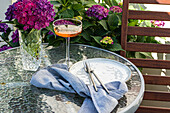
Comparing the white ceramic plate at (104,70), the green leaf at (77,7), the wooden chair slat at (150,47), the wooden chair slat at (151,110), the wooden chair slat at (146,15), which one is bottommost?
the wooden chair slat at (151,110)

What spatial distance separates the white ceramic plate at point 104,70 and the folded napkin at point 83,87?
81 mm

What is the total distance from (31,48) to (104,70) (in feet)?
1.31

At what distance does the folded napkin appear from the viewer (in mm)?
1001

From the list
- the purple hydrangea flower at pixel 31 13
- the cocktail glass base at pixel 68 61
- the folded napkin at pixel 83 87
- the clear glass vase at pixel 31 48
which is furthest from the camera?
the cocktail glass base at pixel 68 61

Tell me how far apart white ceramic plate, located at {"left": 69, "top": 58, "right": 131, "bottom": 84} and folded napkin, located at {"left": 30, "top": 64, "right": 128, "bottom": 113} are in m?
0.08

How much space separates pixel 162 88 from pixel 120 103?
1.38 meters

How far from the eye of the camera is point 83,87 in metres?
1.10

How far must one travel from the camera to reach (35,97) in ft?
3.64

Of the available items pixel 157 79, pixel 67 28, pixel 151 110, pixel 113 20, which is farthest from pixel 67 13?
pixel 151 110

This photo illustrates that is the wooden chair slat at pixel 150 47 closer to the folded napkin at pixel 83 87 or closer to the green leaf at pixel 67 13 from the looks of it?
the green leaf at pixel 67 13

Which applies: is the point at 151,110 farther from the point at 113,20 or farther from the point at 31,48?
the point at 31,48

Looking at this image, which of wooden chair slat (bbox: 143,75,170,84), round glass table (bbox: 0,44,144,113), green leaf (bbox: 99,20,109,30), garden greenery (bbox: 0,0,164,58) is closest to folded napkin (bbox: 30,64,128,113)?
round glass table (bbox: 0,44,144,113)

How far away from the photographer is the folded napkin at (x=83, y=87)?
1001mm

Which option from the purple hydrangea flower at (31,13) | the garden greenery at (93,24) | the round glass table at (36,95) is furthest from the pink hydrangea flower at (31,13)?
the garden greenery at (93,24)
